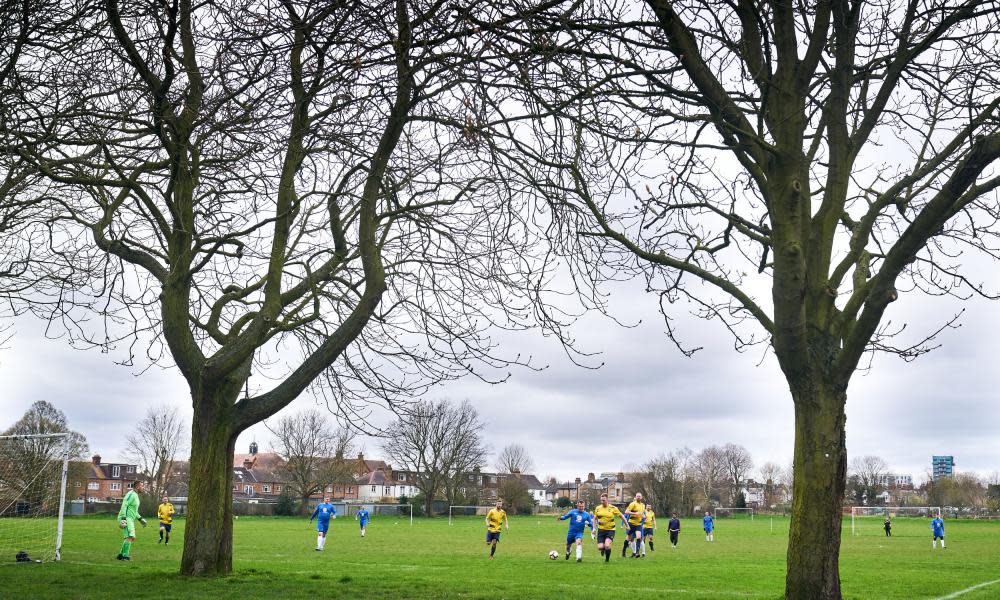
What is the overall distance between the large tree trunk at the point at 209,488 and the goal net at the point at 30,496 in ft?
23.2

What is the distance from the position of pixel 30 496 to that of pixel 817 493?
1786cm

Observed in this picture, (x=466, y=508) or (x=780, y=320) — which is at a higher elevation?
(x=780, y=320)

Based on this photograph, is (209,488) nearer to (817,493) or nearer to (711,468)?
(817,493)

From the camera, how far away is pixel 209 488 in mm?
14352

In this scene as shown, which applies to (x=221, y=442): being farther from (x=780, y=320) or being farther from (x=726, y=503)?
(x=726, y=503)

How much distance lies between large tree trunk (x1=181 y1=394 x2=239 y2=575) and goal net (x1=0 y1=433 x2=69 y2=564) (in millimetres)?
7082

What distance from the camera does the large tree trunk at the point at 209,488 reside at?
14336mm

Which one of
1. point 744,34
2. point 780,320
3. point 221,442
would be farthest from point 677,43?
point 221,442

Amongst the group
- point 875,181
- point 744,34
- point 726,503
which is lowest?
point 726,503

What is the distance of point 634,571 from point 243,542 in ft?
56.6

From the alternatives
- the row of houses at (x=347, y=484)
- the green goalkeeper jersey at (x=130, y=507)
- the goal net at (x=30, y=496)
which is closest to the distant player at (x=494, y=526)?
the green goalkeeper jersey at (x=130, y=507)

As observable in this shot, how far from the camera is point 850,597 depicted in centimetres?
1419

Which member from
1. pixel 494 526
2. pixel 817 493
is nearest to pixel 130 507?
pixel 494 526

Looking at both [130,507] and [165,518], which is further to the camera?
[165,518]
